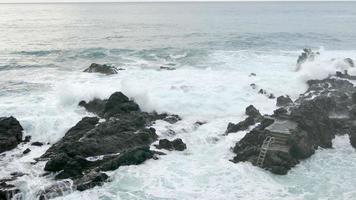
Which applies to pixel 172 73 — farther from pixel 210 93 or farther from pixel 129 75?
pixel 210 93

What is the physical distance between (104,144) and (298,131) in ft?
29.7

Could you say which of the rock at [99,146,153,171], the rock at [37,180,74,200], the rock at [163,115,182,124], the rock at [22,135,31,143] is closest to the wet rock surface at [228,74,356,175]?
the rock at [99,146,153,171]

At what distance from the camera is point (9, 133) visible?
69.8 feet

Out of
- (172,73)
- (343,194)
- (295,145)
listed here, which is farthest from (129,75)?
(343,194)

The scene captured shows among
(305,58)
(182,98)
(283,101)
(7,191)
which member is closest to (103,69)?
(182,98)

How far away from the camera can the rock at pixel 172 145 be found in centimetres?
2083

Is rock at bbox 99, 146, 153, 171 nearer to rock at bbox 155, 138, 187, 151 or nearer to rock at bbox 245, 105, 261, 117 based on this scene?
rock at bbox 155, 138, 187, 151

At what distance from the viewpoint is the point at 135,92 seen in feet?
88.6

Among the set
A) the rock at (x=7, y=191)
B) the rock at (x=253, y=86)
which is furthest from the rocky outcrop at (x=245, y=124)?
the rock at (x=7, y=191)

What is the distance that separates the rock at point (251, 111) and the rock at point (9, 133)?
12.4m

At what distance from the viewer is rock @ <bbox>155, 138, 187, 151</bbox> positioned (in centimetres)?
2083

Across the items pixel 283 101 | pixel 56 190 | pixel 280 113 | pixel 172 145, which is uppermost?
pixel 280 113

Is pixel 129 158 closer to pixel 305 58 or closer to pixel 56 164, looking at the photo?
pixel 56 164

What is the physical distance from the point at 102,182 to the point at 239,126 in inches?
342
